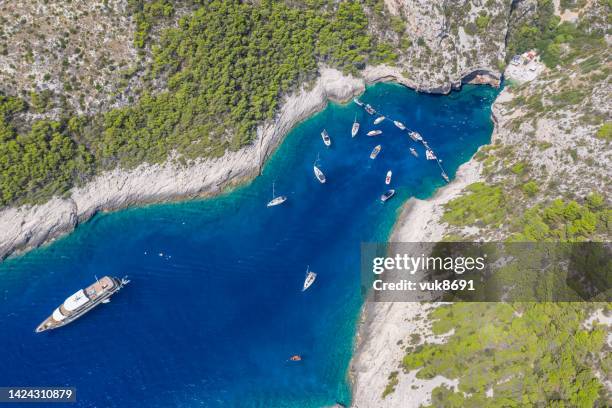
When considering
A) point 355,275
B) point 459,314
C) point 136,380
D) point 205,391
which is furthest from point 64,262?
point 459,314

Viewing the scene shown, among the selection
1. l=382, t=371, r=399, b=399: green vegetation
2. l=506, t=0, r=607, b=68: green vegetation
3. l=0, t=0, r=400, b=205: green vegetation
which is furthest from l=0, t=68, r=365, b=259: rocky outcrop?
l=506, t=0, r=607, b=68: green vegetation

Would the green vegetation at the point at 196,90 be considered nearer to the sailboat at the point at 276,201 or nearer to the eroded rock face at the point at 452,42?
the eroded rock face at the point at 452,42

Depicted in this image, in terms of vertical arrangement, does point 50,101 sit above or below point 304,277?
above

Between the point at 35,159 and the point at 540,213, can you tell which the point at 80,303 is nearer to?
the point at 35,159

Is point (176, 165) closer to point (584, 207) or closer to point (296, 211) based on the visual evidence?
point (296, 211)

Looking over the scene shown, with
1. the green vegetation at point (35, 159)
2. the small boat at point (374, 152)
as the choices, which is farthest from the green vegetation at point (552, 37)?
the green vegetation at point (35, 159)
